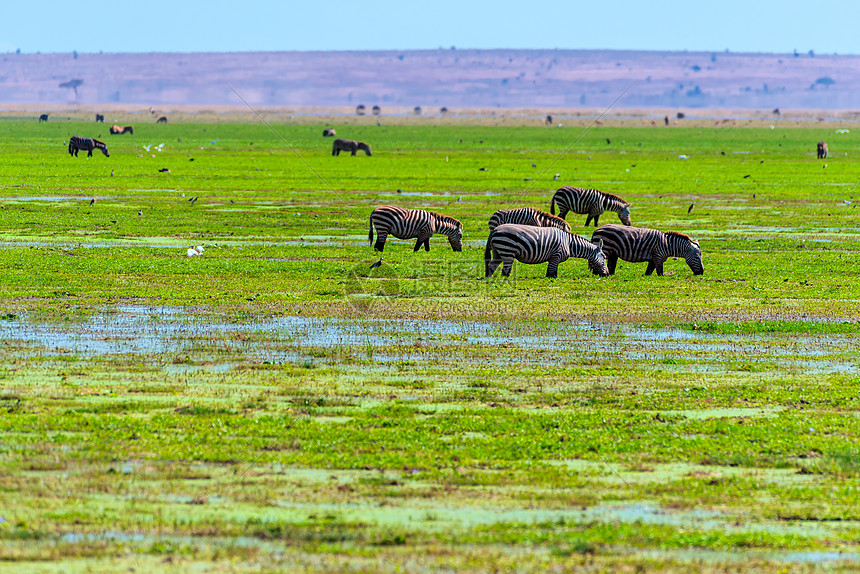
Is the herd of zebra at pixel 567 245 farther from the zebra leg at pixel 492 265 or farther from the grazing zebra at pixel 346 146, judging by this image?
the grazing zebra at pixel 346 146

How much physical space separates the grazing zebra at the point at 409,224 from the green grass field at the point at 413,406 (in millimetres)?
743

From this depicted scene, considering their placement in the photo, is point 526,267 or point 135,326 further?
point 526,267

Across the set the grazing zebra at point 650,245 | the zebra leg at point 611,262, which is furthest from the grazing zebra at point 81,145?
the grazing zebra at point 650,245

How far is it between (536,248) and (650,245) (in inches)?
95.6

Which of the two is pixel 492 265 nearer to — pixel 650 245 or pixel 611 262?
pixel 611 262

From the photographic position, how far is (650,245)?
2159cm

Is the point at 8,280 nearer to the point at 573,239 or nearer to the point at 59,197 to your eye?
the point at 573,239

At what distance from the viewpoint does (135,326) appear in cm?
1603

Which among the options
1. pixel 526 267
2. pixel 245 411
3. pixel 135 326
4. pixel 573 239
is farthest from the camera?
pixel 526 267

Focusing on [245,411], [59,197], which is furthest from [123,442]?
[59,197]

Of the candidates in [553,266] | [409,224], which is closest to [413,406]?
[553,266]

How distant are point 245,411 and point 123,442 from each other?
1531 mm

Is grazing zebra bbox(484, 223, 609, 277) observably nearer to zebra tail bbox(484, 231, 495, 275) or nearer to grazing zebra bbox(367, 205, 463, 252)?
zebra tail bbox(484, 231, 495, 275)

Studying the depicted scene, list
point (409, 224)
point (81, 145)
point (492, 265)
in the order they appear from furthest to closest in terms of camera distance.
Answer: point (81, 145)
point (409, 224)
point (492, 265)
